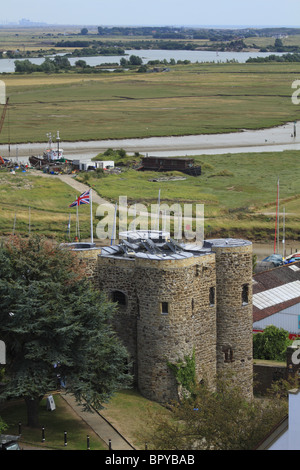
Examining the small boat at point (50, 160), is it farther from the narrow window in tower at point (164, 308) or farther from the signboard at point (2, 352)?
the signboard at point (2, 352)

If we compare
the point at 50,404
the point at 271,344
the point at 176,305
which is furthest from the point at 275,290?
the point at 50,404

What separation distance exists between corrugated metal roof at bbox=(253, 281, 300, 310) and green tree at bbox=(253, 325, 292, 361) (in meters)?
6.24

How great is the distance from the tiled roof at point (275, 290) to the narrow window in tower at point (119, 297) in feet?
45.4

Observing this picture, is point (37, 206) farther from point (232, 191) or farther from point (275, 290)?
point (275, 290)

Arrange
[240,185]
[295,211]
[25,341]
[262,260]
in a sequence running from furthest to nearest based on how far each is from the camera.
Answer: [240,185] < [295,211] < [262,260] < [25,341]

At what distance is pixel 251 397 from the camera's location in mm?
45656

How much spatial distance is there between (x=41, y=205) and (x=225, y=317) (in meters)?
57.9

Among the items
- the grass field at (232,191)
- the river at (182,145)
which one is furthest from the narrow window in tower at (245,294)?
the river at (182,145)

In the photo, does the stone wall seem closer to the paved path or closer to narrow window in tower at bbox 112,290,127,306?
narrow window in tower at bbox 112,290,127,306

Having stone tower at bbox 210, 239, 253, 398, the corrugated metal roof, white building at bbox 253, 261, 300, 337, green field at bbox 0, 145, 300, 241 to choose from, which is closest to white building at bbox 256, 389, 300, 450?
stone tower at bbox 210, 239, 253, 398

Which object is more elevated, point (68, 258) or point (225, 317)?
point (68, 258)

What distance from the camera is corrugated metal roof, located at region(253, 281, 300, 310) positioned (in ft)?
191
